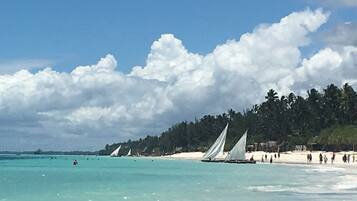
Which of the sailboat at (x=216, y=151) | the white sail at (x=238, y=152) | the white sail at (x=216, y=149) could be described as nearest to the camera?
the white sail at (x=238, y=152)

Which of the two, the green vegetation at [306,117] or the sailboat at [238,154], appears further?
the green vegetation at [306,117]

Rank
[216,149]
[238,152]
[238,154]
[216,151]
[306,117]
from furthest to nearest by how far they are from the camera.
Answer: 1. [306,117]
2. [216,151]
3. [216,149]
4. [238,154]
5. [238,152]

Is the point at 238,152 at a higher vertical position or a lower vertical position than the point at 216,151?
lower

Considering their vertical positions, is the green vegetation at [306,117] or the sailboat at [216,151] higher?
the green vegetation at [306,117]

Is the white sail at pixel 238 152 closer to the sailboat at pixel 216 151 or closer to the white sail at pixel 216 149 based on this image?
A: the white sail at pixel 216 149

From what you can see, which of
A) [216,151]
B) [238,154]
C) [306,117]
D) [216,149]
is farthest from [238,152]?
[306,117]

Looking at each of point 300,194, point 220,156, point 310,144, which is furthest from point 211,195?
point 310,144

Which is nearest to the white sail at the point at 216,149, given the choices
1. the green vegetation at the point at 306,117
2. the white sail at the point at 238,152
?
the white sail at the point at 238,152

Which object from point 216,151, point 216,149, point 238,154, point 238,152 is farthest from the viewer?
point 216,151

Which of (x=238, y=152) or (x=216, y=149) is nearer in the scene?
(x=238, y=152)

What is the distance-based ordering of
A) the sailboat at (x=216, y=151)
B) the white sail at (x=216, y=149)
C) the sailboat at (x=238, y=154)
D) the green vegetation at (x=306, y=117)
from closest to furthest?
1. the sailboat at (x=238, y=154)
2. the white sail at (x=216, y=149)
3. the sailboat at (x=216, y=151)
4. the green vegetation at (x=306, y=117)

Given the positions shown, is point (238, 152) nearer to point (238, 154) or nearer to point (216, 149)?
point (238, 154)

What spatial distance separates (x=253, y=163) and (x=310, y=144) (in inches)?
1101

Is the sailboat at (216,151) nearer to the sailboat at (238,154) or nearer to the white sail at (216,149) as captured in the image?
the white sail at (216,149)
